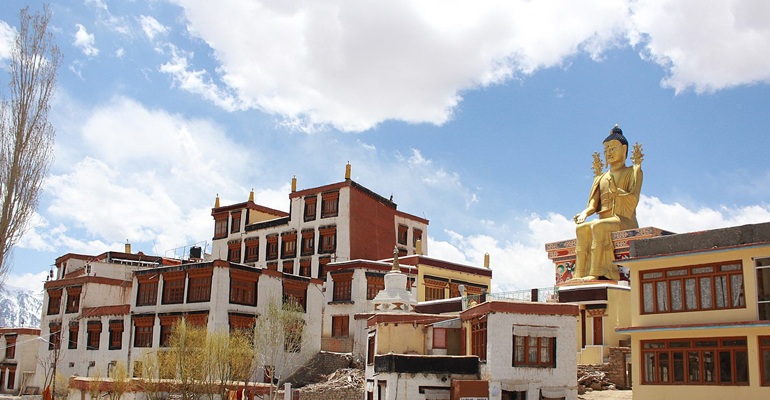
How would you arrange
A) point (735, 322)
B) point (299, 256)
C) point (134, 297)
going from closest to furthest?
1. point (735, 322)
2. point (134, 297)
3. point (299, 256)

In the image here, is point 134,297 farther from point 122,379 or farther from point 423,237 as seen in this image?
point 423,237

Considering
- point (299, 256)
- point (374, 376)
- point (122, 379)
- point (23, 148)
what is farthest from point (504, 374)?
point (299, 256)

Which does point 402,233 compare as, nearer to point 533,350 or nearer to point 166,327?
point 166,327

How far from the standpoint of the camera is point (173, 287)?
4766 centimetres

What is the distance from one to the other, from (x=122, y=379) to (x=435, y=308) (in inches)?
702

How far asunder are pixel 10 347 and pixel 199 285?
76.2ft

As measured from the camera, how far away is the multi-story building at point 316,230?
59438 millimetres

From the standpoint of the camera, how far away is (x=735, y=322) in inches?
912

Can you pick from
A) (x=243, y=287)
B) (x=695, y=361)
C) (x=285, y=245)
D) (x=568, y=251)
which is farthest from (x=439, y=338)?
(x=285, y=245)

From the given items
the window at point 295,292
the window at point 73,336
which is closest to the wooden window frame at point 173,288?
the window at point 295,292

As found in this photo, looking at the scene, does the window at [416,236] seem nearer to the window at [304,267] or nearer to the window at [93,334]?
the window at [304,267]

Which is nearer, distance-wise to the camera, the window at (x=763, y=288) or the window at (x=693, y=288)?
the window at (x=763, y=288)

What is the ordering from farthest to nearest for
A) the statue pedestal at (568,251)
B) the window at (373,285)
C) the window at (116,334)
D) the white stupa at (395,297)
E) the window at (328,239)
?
the window at (328,239) → the window at (373,285) → the window at (116,334) → the statue pedestal at (568,251) → the white stupa at (395,297)

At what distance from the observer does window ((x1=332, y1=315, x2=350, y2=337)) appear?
52.8 meters
